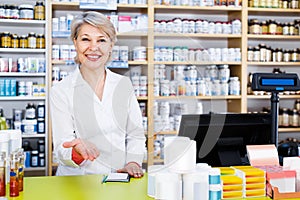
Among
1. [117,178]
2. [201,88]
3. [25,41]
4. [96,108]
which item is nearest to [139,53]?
[201,88]

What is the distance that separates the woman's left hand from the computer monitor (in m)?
0.30

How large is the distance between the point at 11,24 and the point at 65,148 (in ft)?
8.22

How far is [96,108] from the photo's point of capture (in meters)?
2.41

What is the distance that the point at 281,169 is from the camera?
6.05ft

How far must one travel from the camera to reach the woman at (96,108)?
7.52 feet

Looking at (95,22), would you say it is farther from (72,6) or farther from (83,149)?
(72,6)

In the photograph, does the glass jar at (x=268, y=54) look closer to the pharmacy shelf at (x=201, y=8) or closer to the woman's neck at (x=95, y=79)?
the pharmacy shelf at (x=201, y=8)

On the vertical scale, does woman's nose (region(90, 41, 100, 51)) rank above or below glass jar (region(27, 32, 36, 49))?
below

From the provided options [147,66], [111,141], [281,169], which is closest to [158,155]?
[147,66]

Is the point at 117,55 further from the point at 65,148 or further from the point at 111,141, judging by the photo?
the point at 65,148

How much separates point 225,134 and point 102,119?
2.34 ft

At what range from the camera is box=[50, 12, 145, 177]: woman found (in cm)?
229

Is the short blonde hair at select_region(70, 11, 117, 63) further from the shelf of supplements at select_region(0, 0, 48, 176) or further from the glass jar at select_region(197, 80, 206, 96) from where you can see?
the glass jar at select_region(197, 80, 206, 96)

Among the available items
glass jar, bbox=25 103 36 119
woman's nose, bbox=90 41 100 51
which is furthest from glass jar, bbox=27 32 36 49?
woman's nose, bbox=90 41 100 51
